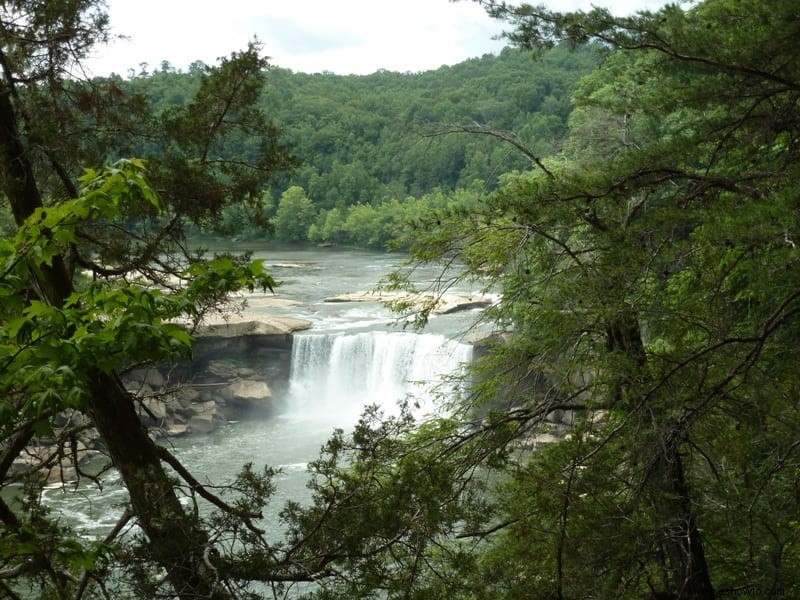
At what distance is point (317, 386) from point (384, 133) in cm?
3410

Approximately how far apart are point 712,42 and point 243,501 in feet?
12.2

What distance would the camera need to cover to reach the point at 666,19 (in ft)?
15.5

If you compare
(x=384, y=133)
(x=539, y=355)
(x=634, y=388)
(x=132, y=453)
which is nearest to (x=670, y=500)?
(x=634, y=388)

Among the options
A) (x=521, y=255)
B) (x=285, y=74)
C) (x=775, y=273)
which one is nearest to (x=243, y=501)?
(x=521, y=255)

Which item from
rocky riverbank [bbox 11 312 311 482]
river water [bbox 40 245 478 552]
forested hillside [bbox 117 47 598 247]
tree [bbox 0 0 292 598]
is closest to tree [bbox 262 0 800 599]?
tree [bbox 0 0 292 598]

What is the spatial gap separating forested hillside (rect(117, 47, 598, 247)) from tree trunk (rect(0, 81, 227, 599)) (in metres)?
30.3

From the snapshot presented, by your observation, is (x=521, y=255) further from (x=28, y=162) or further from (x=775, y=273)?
(x=28, y=162)

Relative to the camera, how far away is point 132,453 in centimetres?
468

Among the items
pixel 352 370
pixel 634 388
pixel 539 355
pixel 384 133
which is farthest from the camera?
pixel 384 133

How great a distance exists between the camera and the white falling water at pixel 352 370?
64.5 feet

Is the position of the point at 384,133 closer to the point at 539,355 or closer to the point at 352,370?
the point at 352,370

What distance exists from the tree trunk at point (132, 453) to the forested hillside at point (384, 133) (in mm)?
30259

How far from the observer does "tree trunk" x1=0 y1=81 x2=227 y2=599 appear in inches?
153

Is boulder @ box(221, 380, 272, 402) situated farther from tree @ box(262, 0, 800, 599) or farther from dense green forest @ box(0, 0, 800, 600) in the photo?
tree @ box(262, 0, 800, 599)
